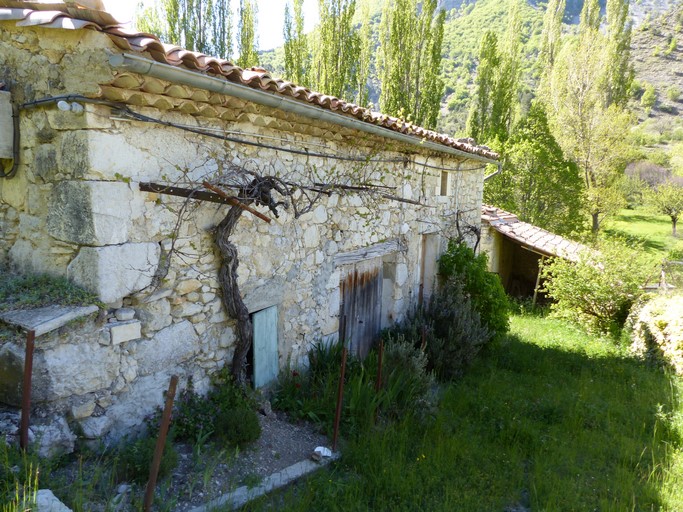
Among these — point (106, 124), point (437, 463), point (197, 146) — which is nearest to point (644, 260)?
point (437, 463)

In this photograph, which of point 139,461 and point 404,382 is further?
point 404,382

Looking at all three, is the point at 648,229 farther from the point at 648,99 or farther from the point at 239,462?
the point at 648,99

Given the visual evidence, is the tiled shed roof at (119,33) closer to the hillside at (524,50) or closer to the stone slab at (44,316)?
the stone slab at (44,316)

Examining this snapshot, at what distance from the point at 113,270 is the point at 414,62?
1458 cm

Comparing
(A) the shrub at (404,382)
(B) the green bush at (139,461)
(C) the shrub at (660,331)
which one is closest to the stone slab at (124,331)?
(B) the green bush at (139,461)

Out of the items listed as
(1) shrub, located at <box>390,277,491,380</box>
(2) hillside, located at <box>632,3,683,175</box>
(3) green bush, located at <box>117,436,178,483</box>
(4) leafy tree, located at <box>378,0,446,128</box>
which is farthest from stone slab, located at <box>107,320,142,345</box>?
(2) hillside, located at <box>632,3,683,175</box>

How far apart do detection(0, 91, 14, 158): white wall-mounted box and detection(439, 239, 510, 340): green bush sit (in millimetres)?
5757

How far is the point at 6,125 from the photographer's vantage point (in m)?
3.21

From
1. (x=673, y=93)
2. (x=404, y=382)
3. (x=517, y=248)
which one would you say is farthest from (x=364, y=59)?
(x=673, y=93)

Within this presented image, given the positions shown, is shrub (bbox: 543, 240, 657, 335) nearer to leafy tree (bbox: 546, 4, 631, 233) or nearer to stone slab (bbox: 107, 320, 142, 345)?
leafy tree (bbox: 546, 4, 631, 233)

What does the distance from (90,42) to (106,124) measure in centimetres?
49

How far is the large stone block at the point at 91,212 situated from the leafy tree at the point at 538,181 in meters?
12.5

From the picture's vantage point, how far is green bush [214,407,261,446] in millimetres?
3621

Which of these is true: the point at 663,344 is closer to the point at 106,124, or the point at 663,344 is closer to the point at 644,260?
the point at 644,260
